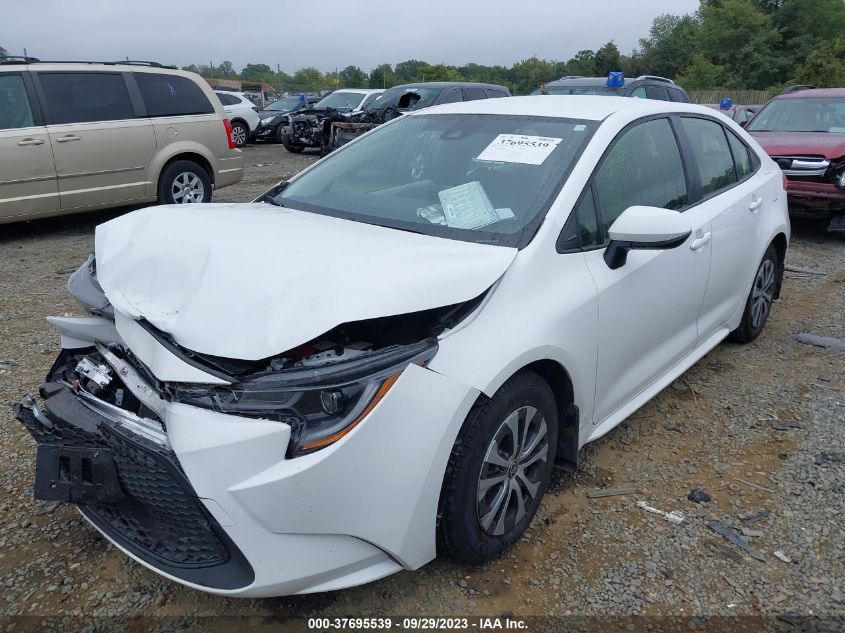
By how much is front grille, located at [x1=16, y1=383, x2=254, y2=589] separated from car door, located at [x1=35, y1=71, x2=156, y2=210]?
218 inches

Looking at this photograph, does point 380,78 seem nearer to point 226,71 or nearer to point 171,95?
point 226,71

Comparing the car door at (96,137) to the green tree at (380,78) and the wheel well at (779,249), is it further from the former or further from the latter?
the green tree at (380,78)

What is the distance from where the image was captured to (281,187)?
352 centimetres

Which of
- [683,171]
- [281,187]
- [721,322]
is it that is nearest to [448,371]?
[281,187]

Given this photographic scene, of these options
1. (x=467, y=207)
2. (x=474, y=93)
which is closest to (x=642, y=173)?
(x=467, y=207)

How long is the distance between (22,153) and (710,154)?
6.28 metres

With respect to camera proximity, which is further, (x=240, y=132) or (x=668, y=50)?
(x=668, y=50)

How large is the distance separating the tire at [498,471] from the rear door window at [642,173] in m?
0.89

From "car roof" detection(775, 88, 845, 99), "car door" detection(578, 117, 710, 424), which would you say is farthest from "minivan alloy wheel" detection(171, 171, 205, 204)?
"car roof" detection(775, 88, 845, 99)

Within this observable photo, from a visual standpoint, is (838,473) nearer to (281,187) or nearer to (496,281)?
(496,281)

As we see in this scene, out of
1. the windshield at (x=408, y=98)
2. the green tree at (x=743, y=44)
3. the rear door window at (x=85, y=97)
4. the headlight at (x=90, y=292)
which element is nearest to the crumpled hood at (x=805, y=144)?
the windshield at (x=408, y=98)

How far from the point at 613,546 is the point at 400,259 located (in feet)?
4.64

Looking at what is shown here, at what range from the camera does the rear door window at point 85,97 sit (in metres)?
6.99

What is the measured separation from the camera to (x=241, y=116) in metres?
17.5
